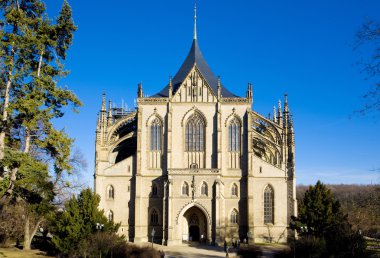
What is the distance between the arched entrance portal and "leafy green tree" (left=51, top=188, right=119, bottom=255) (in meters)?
15.0

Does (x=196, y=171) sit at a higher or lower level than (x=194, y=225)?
higher

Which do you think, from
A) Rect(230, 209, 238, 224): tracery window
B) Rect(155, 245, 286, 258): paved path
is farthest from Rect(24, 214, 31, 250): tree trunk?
Rect(230, 209, 238, 224): tracery window

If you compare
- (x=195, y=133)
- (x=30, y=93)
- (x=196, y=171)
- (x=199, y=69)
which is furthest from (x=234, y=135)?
(x=30, y=93)

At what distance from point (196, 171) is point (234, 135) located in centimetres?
690

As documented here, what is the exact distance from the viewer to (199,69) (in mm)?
59906

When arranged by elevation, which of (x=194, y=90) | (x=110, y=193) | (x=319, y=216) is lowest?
(x=319, y=216)

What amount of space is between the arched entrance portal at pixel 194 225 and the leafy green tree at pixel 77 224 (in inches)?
590

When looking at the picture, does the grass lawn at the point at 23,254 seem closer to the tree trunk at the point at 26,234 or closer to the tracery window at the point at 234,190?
the tree trunk at the point at 26,234

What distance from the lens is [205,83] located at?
186 feet

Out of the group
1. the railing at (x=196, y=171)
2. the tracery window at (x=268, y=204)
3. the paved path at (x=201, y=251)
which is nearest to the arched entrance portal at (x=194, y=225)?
the paved path at (x=201, y=251)

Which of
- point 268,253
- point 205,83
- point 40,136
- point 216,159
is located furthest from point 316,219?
point 40,136

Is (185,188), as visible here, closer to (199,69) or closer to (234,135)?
(234,135)

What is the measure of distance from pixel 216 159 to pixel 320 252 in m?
24.8

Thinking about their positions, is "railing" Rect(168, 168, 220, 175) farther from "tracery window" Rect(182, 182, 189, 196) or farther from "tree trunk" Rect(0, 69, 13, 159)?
"tree trunk" Rect(0, 69, 13, 159)
